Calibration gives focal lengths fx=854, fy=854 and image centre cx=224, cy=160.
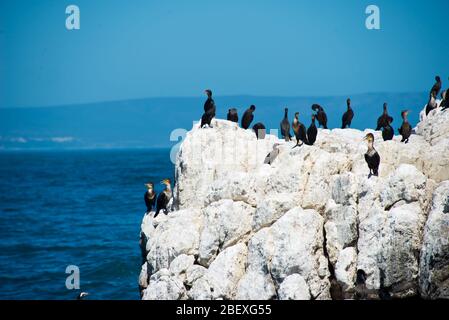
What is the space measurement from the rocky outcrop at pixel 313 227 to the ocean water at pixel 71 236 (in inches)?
441

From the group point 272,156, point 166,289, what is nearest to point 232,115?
point 272,156

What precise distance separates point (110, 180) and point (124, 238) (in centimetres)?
5474

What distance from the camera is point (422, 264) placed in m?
21.4

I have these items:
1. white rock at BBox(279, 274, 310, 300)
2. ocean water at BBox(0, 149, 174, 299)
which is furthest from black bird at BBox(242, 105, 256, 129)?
white rock at BBox(279, 274, 310, 300)

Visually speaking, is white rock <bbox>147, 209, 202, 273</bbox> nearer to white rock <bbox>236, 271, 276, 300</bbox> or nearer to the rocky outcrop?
the rocky outcrop

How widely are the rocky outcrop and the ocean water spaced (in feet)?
36.8

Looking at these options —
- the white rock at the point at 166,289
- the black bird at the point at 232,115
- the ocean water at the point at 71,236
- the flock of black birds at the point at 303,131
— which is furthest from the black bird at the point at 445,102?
the ocean water at the point at 71,236

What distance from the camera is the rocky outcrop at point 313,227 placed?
21.7 m

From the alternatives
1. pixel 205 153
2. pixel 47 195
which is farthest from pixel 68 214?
pixel 205 153

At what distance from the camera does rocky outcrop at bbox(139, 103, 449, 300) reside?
21.7 meters

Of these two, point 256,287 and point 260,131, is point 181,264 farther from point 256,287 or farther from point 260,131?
point 260,131

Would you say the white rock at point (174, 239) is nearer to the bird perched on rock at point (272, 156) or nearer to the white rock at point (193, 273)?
the white rock at point (193, 273)

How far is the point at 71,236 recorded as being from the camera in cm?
5769
